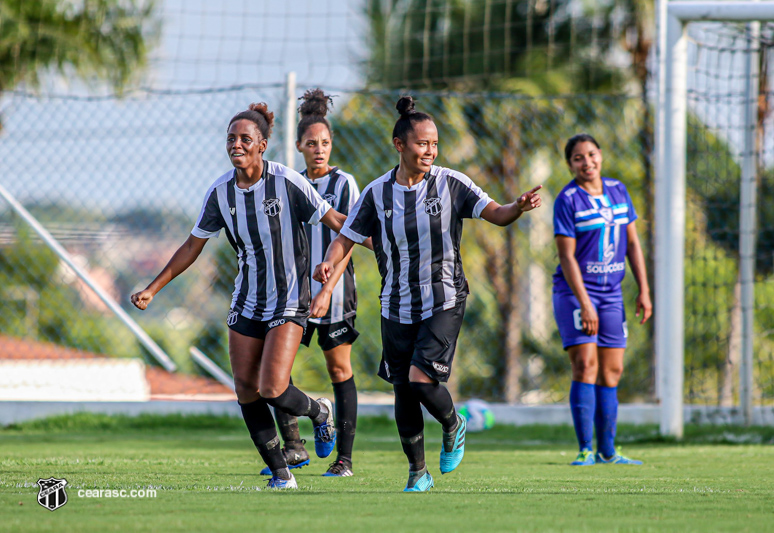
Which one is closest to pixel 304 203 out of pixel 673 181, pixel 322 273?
pixel 322 273

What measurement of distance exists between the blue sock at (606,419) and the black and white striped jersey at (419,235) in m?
1.89

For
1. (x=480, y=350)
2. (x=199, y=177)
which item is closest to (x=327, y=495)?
(x=199, y=177)

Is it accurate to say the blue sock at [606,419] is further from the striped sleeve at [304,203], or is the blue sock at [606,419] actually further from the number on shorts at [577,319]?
the striped sleeve at [304,203]

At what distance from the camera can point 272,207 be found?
4703 millimetres

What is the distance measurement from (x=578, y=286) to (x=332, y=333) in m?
1.56

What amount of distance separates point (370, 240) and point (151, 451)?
262cm

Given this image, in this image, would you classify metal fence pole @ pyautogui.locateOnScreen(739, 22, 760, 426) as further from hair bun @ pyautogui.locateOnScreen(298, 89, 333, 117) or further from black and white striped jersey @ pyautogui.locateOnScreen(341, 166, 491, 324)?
black and white striped jersey @ pyautogui.locateOnScreen(341, 166, 491, 324)

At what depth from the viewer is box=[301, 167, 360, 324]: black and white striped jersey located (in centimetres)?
565

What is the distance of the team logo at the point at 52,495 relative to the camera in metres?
3.67

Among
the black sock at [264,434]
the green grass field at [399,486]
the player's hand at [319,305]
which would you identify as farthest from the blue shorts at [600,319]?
the black sock at [264,434]

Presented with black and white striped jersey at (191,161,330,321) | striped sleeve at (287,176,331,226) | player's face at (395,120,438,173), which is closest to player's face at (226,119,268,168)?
black and white striped jersey at (191,161,330,321)

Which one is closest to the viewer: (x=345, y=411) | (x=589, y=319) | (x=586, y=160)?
(x=345, y=411)

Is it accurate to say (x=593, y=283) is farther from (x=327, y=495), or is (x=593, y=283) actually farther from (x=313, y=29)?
(x=313, y=29)

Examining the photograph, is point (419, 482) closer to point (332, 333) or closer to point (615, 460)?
point (332, 333)
